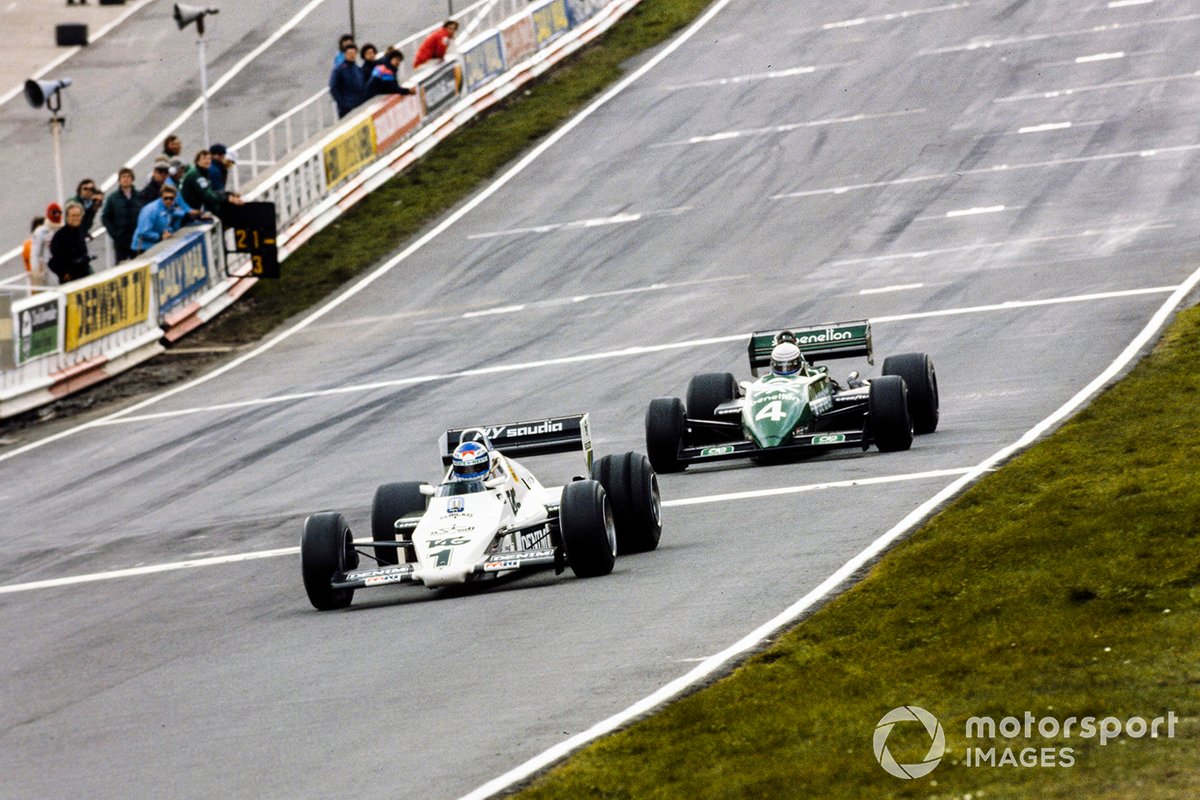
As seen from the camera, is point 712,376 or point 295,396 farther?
point 295,396

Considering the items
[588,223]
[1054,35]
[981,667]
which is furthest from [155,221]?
[981,667]

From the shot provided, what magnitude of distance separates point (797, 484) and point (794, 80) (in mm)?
26102

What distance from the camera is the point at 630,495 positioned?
53.7ft

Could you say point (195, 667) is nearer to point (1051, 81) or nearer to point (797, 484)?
point (797, 484)

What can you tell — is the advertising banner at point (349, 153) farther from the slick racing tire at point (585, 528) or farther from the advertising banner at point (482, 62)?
the slick racing tire at point (585, 528)

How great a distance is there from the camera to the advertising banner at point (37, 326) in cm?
2748

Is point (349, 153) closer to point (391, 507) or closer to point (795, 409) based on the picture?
point (795, 409)

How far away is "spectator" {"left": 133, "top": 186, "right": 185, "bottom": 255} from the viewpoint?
104 feet

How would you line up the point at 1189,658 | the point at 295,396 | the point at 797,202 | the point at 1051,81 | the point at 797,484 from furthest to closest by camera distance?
the point at 1051,81
the point at 797,202
the point at 295,396
the point at 797,484
the point at 1189,658

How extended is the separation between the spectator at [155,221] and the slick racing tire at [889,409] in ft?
52.1

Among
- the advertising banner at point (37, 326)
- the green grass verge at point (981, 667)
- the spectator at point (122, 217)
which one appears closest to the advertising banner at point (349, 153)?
the spectator at point (122, 217)

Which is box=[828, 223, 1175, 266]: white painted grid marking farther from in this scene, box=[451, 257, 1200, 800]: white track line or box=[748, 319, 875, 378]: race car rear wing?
box=[748, 319, 875, 378]: race car rear wing

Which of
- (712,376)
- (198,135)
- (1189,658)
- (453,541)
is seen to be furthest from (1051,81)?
(1189,658)

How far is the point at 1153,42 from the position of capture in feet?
141
